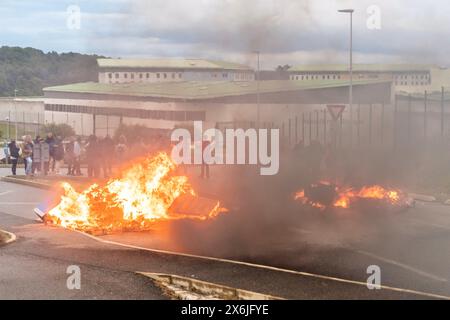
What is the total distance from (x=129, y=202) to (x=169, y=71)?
8.41 m

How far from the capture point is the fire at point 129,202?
11180mm

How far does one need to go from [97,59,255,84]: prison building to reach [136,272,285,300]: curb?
33.6 ft

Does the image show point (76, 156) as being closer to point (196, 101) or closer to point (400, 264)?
point (196, 101)

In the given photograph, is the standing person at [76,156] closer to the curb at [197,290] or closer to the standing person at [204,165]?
the standing person at [204,165]

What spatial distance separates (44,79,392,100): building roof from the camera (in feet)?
64.0

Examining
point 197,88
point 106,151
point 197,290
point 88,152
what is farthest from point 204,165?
point 197,290

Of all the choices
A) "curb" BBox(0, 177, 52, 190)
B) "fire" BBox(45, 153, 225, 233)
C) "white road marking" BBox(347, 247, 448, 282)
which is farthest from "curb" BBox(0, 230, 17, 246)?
"curb" BBox(0, 177, 52, 190)

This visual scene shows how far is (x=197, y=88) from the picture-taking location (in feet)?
75.5

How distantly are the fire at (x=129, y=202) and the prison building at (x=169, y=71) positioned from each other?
561cm

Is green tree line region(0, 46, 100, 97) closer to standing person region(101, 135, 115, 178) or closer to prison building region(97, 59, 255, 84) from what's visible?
prison building region(97, 59, 255, 84)

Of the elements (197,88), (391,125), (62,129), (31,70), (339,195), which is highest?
(31,70)

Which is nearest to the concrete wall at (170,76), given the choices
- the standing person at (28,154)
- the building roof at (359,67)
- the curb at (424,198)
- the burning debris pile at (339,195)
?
the building roof at (359,67)

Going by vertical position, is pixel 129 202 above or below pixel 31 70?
below

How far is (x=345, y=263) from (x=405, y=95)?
1622 centimetres
